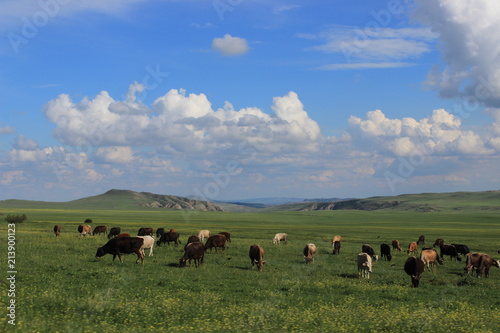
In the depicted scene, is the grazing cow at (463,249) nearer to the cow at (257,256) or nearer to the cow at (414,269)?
the cow at (414,269)

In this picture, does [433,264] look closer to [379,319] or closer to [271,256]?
[271,256]

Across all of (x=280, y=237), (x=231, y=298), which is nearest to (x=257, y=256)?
(x=231, y=298)

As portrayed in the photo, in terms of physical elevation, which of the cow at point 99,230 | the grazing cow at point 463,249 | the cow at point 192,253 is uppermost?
the cow at point 192,253

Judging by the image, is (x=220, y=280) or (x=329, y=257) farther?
(x=329, y=257)

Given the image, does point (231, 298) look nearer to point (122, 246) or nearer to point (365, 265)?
point (365, 265)

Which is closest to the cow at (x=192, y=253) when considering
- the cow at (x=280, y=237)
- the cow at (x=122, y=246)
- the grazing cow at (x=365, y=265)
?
the cow at (x=122, y=246)

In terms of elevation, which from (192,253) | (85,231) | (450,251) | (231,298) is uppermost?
(192,253)

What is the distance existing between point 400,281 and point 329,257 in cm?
1154

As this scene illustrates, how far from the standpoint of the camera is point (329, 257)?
38.5 m

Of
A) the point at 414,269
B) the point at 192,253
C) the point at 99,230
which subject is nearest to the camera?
the point at 414,269

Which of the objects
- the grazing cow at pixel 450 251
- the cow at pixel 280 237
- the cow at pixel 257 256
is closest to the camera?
the cow at pixel 257 256

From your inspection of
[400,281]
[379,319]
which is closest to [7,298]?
[379,319]

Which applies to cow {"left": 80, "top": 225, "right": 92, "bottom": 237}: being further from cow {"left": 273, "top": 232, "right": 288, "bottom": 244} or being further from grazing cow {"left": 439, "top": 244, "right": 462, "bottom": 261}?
grazing cow {"left": 439, "top": 244, "right": 462, "bottom": 261}

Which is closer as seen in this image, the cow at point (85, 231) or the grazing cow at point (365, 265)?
the grazing cow at point (365, 265)
